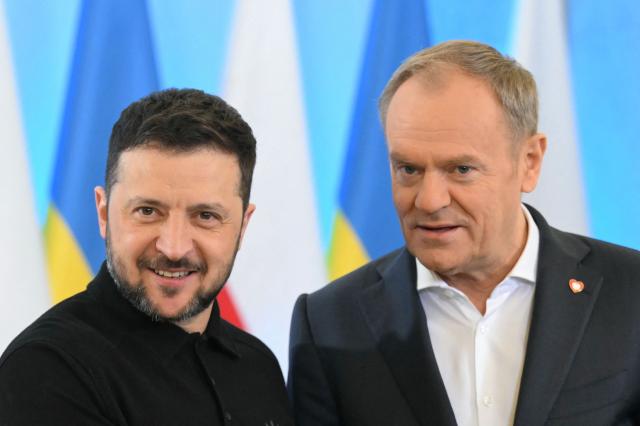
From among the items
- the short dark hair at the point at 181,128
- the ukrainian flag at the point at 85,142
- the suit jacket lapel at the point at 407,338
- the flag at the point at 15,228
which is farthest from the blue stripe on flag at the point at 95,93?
the short dark hair at the point at 181,128

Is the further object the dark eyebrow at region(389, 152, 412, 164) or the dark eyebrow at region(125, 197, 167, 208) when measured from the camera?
the dark eyebrow at region(389, 152, 412, 164)

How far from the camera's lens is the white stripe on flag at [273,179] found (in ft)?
9.66

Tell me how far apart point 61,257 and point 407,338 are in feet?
4.03

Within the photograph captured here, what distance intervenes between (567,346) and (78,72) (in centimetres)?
165

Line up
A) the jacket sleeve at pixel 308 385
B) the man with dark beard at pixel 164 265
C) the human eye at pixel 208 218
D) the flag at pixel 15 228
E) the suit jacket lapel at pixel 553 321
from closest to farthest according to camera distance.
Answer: the man with dark beard at pixel 164 265, the human eye at pixel 208 218, the suit jacket lapel at pixel 553 321, the jacket sleeve at pixel 308 385, the flag at pixel 15 228

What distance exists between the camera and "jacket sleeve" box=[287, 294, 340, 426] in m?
2.03

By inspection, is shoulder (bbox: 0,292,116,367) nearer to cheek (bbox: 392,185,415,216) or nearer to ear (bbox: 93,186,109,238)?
ear (bbox: 93,186,109,238)

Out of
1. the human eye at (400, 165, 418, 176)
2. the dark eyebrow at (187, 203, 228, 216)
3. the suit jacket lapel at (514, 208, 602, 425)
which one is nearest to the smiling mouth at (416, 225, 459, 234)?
the human eye at (400, 165, 418, 176)

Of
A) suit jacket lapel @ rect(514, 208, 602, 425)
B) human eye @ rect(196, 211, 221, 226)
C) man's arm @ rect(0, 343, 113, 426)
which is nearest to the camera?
man's arm @ rect(0, 343, 113, 426)

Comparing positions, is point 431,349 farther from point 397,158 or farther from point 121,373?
point 121,373

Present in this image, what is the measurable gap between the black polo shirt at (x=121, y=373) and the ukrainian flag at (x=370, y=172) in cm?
117

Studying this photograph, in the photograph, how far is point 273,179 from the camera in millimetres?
2979

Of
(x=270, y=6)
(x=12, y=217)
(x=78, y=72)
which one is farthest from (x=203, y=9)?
(x=12, y=217)

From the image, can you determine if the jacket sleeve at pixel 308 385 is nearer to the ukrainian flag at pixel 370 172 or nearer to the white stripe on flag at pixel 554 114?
the ukrainian flag at pixel 370 172
